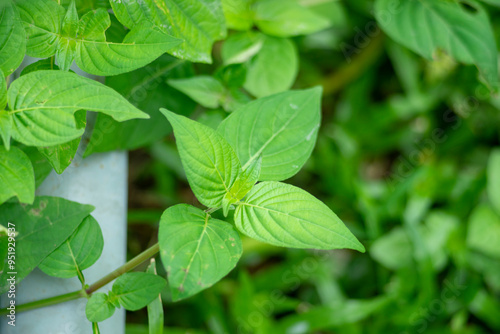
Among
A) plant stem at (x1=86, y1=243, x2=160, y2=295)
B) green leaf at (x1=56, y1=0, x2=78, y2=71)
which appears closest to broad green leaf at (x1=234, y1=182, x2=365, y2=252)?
plant stem at (x1=86, y1=243, x2=160, y2=295)

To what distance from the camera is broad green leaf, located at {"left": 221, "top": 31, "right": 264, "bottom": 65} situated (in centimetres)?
105

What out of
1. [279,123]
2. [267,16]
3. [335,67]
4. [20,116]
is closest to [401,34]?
[267,16]

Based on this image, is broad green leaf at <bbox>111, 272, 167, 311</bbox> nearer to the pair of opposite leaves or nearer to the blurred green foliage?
the pair of opposite leaves

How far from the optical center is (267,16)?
3.59 feet

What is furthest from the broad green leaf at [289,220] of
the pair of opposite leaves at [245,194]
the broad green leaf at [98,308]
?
the broad green leaf at [98,308]

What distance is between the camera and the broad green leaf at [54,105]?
0.61 m

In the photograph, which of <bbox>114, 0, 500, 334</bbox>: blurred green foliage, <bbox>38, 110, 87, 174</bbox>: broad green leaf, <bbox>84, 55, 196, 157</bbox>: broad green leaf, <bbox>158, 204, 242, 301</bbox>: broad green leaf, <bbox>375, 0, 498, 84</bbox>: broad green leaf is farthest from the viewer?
<bbox>114, 0, 500, 334</bbox>: blurred green foliage

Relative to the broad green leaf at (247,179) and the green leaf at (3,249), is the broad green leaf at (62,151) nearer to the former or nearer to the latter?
the green leaf at (3,249)

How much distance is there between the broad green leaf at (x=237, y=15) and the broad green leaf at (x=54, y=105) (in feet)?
1.67

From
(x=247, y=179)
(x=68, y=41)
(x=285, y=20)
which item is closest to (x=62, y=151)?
(x=68, y=41)

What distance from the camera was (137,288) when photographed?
0.71 metres

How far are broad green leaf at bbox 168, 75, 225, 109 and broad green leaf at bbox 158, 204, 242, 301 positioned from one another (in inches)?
13.8

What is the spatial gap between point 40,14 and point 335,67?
50.3 inches

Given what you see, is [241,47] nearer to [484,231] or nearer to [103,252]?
[103,252]
